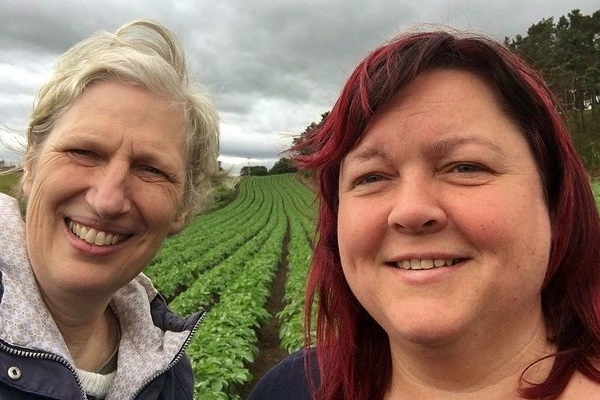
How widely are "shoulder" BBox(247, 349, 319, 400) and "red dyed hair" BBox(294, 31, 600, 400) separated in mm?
202

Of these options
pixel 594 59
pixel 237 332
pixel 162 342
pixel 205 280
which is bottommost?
pixel 205 280

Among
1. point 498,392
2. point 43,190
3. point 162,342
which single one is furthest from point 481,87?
point 162,342

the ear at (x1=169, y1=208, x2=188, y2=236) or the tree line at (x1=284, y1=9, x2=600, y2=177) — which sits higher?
the tree line at (x1=284, y1=9, x2=600, y2=177)

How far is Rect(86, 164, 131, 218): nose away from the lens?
1.74 m

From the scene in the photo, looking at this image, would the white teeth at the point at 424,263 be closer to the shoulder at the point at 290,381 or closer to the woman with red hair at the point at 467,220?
the woman with red hair at the point at 467,220

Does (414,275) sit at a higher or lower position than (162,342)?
higher

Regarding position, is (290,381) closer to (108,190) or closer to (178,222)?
(178,222)

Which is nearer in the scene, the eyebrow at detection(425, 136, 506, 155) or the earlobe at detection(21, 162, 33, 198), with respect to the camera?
the eyebrow at detection(425, 136, 506, 155)

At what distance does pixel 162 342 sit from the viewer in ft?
7.04

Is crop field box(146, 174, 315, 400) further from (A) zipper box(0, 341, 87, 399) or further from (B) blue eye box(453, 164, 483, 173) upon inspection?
(A) zipper box(0, 341, 87, 399)

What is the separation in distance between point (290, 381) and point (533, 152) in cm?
108

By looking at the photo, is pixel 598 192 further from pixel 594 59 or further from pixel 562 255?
pixel 594 59

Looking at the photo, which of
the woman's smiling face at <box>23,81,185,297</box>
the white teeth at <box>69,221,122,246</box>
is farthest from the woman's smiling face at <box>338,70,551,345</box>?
the white teeth at <box>69,221,122,246</box>

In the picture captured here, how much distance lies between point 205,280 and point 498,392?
11294mm
